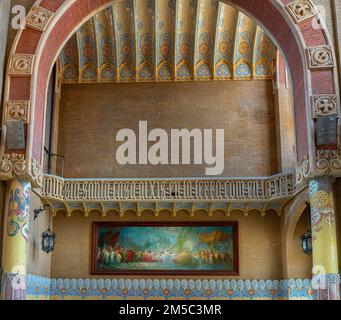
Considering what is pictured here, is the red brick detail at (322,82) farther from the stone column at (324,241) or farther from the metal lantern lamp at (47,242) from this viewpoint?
the metal lantern lamp at (47,242)

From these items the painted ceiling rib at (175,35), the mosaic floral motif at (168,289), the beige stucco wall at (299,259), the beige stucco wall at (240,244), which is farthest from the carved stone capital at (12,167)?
the beige stucco wall at (299,259)

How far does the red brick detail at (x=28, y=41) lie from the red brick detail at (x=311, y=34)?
24.5 feet

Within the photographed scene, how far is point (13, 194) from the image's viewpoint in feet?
42.2

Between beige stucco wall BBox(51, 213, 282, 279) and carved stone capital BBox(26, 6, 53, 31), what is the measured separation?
7.86m

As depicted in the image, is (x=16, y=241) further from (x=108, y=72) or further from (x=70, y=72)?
(x=108, y=72)

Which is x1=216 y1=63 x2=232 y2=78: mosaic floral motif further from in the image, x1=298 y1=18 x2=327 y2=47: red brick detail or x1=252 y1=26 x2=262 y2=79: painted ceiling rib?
x1=298 y1=18 x2=327 y2=47: red brick detail

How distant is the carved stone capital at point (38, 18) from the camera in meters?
14.2

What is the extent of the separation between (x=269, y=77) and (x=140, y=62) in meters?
5.48

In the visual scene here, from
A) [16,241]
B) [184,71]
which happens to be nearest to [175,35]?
[184,71]

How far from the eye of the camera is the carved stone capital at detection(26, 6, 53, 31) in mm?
14156

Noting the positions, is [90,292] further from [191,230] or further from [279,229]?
[279,229]

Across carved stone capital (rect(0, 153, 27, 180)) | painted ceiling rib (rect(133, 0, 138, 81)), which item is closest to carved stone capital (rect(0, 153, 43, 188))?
carved stone capital (rect(0, 153, 27, 180))

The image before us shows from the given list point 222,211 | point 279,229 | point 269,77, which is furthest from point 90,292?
point 269,77

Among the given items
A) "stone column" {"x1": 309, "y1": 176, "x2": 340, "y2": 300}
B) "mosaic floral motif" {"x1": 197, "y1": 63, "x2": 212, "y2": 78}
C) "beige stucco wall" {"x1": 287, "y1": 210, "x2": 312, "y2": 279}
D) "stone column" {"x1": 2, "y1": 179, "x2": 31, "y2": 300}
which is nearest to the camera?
"stone column" {"x1": 309, "y1": 176, "x2": 340, "y2": 300}
